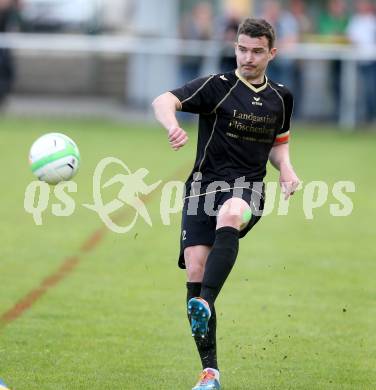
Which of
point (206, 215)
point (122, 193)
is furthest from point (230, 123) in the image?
point (122, 193)

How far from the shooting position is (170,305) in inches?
310

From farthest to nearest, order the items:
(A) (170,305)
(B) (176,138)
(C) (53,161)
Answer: (A) (170,305), (C) (53,161), (B) (176,138)

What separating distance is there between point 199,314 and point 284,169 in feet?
4.09

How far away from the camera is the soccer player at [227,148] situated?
5.81 metres

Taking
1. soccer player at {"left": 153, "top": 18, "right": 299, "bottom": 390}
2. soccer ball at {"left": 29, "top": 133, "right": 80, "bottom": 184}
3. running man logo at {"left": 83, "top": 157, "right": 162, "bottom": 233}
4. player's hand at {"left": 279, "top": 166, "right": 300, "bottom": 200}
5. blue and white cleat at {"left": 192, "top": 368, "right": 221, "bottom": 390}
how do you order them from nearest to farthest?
blue and white cleat at {"left": 192, "top": 368, "right": 221, "bottom": 390} < soccer player at {"left": 153, "top": 18, "right": 299, "bottom": 390} < player's hand at {"left": 279, "top": 166, "right": 300, "bottom": 200} < soccer ball at {"left": 29, "top": 133, "right": 80, "bottom": 184} < running man logo at {"left": 83, "top": 157, "right": 162, "bottom": 233}

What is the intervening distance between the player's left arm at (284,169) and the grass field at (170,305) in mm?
1026

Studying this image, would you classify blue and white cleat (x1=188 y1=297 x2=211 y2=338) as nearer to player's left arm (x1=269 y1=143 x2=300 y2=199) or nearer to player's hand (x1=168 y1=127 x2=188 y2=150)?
player's hand (x1=168 y1=127 x2=188 y2=150)

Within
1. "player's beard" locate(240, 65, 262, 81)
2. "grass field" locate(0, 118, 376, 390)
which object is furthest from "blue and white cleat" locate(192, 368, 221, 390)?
"player's beard" locate(240, 65, 262, 81)

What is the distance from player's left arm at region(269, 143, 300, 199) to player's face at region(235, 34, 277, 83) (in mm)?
502

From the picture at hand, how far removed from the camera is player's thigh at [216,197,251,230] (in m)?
5.70

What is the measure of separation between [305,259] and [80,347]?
137 inches

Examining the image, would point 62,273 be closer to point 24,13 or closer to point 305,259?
point 305,259

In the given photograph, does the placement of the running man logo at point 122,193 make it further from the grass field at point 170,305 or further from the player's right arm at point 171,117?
the player's right arm at point 171,117

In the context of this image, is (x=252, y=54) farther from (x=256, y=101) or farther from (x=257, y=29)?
(x=256, y=101)
